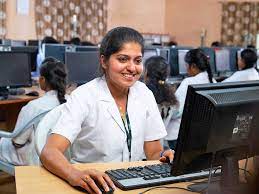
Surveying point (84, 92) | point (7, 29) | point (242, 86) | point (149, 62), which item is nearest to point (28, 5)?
point (7, 29)

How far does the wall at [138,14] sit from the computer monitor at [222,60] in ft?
13.4

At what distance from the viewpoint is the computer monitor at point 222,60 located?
22.7 ft

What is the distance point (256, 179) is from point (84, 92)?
3.56 feet

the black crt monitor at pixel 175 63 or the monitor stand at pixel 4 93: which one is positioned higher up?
the black crt monitor at pixel 175 63

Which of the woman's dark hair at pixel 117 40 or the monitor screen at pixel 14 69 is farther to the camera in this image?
the monitor screen at pixel 14 69

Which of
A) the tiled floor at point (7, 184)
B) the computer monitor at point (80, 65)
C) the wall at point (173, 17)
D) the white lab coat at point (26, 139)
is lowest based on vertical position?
the tiled floor at point (7, 184)

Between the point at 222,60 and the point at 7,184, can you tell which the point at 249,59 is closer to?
the point at 222,60

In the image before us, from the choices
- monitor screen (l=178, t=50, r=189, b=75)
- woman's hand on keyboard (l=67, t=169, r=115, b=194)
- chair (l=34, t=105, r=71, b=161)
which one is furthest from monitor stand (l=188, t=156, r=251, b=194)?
monitor screen (l=178, t=50, r=189, b=75)

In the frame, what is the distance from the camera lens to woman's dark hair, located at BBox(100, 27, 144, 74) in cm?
187

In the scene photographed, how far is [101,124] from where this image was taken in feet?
6.17

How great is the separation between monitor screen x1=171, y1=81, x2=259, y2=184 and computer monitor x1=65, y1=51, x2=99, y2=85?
340 cm

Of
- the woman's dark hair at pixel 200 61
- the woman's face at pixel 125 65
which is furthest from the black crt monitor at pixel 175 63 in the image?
the woman's face at pixel 125 65

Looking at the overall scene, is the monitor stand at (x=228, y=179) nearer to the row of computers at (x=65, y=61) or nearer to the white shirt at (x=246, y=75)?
the row of computers at (x=65, y=61)

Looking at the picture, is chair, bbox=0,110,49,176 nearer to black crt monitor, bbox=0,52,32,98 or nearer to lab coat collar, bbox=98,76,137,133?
lab coat collar, bbox=98,76,137,133
